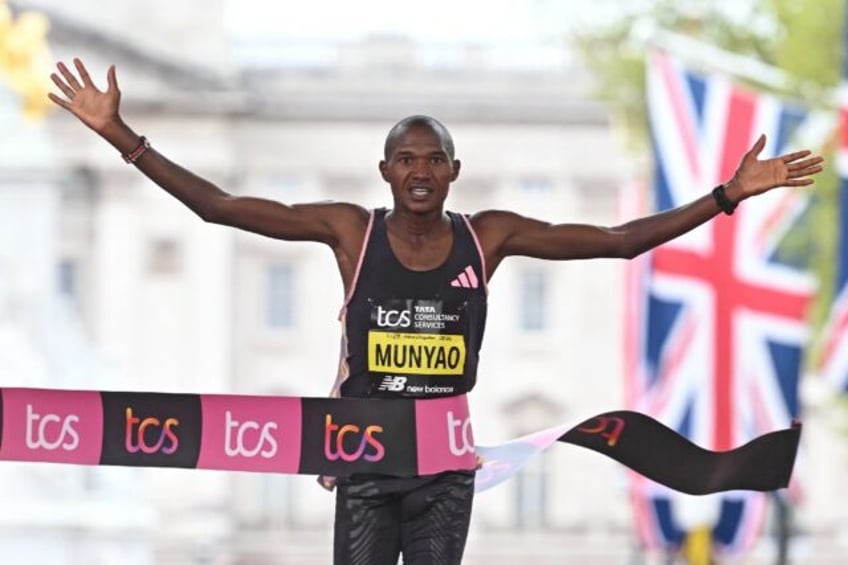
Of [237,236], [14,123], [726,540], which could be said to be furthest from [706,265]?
[237,236]

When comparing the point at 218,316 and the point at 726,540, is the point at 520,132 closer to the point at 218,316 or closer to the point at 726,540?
the point at 218,316

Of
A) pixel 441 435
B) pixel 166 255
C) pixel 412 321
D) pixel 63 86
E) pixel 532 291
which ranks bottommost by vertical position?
pixel 441 435

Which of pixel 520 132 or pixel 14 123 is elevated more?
pixel 520 132

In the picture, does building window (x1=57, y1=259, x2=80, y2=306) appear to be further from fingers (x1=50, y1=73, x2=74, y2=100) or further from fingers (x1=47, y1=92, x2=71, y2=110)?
fingers (x1=47, y1=92, x2=71, y2=110)

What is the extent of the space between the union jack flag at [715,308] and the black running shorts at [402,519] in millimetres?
16408

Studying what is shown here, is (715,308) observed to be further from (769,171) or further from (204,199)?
(204,199)

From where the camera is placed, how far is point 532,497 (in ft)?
324

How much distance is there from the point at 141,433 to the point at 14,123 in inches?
739

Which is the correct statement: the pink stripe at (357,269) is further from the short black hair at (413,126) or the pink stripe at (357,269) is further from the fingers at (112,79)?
the fingers at (112,79)

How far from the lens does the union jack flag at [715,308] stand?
25.3 meters

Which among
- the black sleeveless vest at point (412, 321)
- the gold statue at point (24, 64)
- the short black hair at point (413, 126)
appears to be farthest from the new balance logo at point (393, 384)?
the gold statue at point (24, 64)

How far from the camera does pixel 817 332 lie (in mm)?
43844

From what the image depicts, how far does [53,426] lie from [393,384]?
2.92 ft

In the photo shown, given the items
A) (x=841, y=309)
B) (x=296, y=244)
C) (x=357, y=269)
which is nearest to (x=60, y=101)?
(x=357, y=269)
